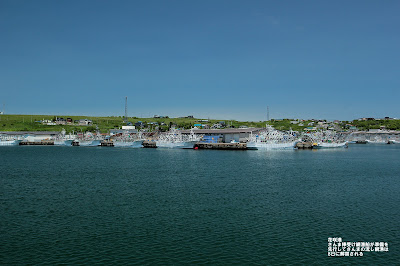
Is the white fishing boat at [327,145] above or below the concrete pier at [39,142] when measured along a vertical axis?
below

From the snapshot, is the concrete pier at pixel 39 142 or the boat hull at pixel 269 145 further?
the concrete pier at pixel 39 142

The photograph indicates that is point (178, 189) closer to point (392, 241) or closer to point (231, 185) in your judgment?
point (231, 185)

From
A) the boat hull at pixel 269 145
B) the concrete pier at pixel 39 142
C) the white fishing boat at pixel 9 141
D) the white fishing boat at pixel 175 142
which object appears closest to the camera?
the boat hull at pixel 269 145

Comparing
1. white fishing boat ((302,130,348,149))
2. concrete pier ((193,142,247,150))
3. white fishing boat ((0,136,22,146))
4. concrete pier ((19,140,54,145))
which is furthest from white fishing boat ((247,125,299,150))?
white fishing boat ((0,136,22,146))

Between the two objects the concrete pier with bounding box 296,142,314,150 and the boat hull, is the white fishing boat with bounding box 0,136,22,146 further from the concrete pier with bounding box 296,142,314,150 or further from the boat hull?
the concrete pier with bounding box 296,142,314,150

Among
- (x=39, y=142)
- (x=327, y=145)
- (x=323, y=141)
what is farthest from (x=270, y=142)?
(x=39, y=142)

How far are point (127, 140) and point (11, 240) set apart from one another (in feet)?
328

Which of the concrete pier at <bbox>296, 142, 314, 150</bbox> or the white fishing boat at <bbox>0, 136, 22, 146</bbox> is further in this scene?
the white fishing boat at <bbox>0, 136, 22, 146</bbox>

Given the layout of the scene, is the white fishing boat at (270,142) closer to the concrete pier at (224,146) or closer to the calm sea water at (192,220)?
the concrete pier at (224,146)

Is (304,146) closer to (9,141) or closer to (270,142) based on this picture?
(270,142)

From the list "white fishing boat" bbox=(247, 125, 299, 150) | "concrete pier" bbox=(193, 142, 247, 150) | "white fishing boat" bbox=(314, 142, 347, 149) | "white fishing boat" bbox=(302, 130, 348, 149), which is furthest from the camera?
"white fishing boat" bbox=(302, 130, 348, 149)

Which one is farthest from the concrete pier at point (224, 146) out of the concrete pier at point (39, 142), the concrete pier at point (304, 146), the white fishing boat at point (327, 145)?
the concrete pier at point (39, 142)

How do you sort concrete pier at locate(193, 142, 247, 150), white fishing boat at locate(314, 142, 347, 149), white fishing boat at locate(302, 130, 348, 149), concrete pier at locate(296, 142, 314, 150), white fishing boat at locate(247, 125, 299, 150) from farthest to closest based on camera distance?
white fishing boat at locate(302, 130, 348, 149) < white fishing boat at locate(314, 142, 347, 149) < concrete pier at locate(296, 142, 314, 150) < concrete pier at locate(193, 142, 247, 150) < white fishing boat at locate(247, 125, 299, 150)

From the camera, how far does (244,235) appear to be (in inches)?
703
